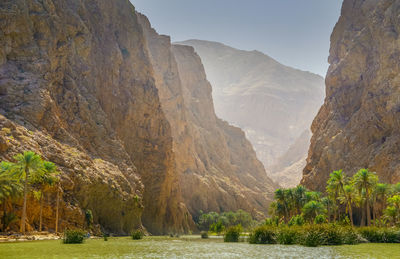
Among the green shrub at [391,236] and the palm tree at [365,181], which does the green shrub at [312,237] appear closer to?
the green shrub at [391,236]

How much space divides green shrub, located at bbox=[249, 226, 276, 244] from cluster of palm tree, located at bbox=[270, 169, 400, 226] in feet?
74.7

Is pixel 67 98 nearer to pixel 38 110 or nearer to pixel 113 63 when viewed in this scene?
pixel 38 110

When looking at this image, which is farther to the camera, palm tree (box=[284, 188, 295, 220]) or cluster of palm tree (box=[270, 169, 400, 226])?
palm tree (box=[284, 188, 295, 220])

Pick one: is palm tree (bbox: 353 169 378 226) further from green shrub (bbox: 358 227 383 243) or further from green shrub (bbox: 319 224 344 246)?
green shrub (bbox: 319 224 344 246)

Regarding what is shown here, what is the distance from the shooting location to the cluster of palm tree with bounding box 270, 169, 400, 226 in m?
55.5

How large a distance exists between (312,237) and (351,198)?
35151mm

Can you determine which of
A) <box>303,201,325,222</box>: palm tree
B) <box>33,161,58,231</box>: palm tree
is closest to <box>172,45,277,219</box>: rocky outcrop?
<box>303,201,325,222</box>: palm tree

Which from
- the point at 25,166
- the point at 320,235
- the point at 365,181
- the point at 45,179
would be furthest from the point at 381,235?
the point at 45,179

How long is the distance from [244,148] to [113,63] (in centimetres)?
10380

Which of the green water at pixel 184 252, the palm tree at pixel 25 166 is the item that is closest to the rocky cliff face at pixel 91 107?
the palm tree at pixel 25 166

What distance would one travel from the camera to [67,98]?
66.7 metres

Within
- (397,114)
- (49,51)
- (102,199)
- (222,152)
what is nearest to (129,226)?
(102,199)

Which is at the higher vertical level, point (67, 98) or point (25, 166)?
point (67, 98)

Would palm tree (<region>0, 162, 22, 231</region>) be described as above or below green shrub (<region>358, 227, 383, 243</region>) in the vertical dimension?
above
